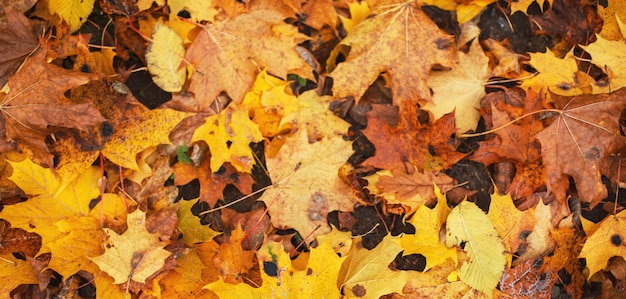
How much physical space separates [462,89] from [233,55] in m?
1.05

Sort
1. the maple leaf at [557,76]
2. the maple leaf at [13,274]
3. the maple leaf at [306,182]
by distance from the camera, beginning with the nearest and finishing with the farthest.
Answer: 1. the maple leaf at [13,274]
2. the maple leaf at [306,182]
3. the maple leaf at [557,76]

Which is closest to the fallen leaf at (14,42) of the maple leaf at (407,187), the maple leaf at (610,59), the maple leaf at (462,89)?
the maple leaf at (407,187)

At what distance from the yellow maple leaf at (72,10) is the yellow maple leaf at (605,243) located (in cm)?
239

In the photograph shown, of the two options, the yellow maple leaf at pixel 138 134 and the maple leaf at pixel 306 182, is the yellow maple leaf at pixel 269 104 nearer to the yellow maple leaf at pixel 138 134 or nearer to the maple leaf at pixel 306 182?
the maple leaf at pixel 306 182

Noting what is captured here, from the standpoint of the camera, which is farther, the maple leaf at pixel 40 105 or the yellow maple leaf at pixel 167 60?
the yellow maple leaf at pixel 167 60

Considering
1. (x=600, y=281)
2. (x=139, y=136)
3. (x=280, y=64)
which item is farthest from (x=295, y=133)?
(x=600, y=281)

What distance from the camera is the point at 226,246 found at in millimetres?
2266

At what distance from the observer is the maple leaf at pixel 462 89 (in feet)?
8.00

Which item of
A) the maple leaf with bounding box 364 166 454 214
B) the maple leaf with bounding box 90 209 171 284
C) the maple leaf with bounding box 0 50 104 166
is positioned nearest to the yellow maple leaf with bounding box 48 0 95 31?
the maple leaf with bounding box 0 50 104 166

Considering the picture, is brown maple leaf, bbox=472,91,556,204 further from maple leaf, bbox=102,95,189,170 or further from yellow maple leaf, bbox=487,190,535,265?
maple leaf, bbox=102,95,189,170

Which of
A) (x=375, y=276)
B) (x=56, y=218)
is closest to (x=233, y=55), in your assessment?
(x=56, y=218)

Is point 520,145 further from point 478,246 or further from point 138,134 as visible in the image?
point 138,134

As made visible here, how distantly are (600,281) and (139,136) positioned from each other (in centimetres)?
211

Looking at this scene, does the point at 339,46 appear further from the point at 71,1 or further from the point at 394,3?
the point at 71,1
